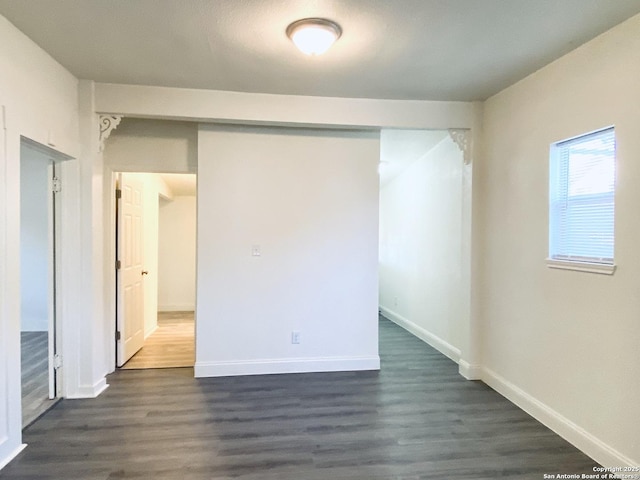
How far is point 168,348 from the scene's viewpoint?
4672mm

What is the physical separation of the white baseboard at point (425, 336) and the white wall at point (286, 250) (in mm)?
931

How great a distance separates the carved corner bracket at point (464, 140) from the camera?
3738 millimetres

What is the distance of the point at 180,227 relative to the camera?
725 centimetres

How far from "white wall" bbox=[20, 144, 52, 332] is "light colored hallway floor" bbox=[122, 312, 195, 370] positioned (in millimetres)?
1579

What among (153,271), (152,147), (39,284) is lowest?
(39,284)

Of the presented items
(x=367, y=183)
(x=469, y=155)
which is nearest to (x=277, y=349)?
(x=367, y=183)

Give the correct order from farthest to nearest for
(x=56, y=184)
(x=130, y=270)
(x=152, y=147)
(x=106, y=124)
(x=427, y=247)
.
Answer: (x=427, y=247), (x=130, y=270), (x=152, y=147), (x=106, y=124), (x=56, y=184)

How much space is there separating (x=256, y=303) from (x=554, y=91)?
2900mm

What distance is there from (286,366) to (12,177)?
103 inches

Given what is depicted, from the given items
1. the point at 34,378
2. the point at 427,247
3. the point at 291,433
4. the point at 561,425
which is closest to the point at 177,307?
the point at 34,378

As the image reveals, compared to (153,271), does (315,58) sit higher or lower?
higher

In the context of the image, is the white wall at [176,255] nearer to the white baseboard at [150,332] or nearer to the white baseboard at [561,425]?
the white baseboard at [150,332]

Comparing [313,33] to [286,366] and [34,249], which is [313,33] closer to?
[286,366]

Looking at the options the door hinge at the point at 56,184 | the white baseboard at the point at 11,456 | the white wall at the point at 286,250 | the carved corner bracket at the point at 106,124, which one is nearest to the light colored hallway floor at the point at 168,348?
the white wall at the point at 286,250
